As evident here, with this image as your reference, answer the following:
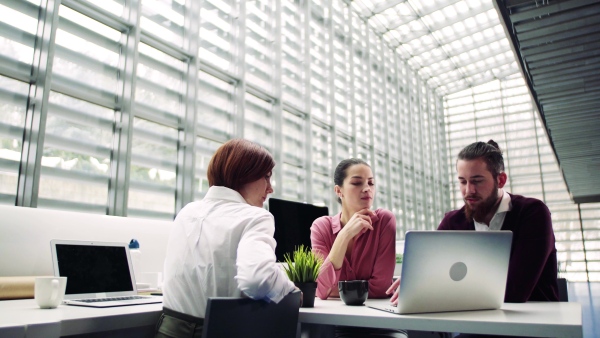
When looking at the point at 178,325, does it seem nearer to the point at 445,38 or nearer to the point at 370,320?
the point at 370,320

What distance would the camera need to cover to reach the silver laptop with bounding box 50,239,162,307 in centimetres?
184

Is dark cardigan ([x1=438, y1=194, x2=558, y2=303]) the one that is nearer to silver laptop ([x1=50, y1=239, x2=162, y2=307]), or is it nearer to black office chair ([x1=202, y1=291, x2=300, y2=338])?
black office chair ([x1=202, y1=291, x2=300, y2=338])

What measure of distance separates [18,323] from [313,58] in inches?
281

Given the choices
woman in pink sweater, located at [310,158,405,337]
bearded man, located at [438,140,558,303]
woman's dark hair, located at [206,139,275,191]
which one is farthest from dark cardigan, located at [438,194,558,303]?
woman's dark hair, located at [206,139,275,191]

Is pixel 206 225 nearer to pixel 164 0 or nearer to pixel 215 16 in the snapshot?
pixel 164 0

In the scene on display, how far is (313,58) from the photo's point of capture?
25.4ft

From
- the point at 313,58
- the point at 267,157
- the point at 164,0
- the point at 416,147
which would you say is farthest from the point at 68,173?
the point at 416,147

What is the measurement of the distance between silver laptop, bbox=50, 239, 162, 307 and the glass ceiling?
866 cm

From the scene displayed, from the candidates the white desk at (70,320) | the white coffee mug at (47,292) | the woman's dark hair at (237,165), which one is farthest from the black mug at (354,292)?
Answer: the white coffee mug at (47,292)

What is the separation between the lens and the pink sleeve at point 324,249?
188cm

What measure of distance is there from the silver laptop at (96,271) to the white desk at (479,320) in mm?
831

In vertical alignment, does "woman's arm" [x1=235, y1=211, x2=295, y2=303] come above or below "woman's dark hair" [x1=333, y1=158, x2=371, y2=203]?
below

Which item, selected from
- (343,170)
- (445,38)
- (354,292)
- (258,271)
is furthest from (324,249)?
(445,38)

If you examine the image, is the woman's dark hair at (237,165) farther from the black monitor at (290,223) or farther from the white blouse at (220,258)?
the black monitor at (290,223)
